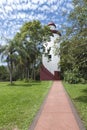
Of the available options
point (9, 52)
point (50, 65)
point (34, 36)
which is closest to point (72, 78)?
point (9, 52)

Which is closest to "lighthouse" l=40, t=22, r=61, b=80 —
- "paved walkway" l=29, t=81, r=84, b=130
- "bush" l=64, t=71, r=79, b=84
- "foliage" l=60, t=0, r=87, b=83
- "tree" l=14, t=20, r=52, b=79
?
"tree" l=14, t=20, r=52, b=79

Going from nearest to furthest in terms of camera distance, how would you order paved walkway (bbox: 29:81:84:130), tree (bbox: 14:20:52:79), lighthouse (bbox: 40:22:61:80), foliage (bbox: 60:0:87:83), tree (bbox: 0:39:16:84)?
1. paved walkway (bbox: 29:81:84:130)
2. foliage (bbox: 60:0:87:83)
3. tree (bbox: 0:39:16:84)
4. tree (bbox: 14:20:52:79)
5. lighthouse (bbox: 40:22:61:80)

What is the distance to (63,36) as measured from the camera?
18.2 meters

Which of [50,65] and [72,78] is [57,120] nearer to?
[72,78]

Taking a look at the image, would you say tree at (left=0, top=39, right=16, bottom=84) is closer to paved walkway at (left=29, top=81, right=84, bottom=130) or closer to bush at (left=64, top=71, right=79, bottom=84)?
bush at (left=64, top=71, right=79, bottom=84)

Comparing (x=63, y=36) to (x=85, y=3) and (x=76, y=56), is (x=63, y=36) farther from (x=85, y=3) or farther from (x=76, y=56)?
(x=85, y=3)

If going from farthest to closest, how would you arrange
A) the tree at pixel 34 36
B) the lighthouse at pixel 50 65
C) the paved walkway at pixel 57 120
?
the lighthouse at pixel 50 65, the tree at pixel 34 36, the paved walkway at pixel 57 120

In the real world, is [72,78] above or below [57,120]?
above

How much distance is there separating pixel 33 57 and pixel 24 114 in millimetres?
32806

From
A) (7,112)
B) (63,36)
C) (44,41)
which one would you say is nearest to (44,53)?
(44,41)

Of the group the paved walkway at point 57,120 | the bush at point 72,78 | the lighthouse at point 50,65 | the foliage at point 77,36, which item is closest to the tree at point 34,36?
the lighthouse at point 50,65

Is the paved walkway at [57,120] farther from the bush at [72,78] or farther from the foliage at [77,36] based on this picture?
the bush at [72,78]

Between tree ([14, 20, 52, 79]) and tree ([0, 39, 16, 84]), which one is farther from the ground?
tree ([14, 20, 52, 79])

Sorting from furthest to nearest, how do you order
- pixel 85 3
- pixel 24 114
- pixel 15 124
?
pixel 85 3, pixel 24 114, pixel 15 124
